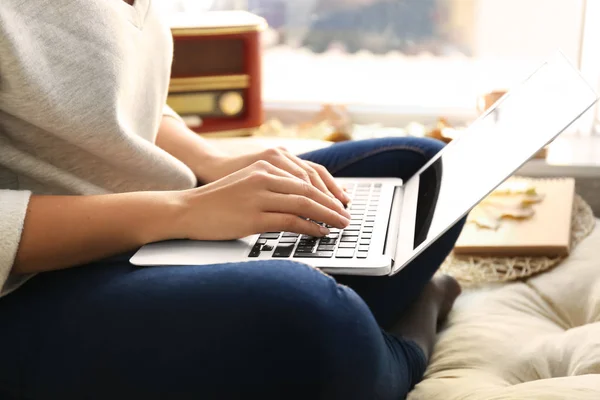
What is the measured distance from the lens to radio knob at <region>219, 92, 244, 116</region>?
81.0 inches

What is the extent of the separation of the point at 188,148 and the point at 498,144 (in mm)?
468

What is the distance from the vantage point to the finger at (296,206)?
2.98ft

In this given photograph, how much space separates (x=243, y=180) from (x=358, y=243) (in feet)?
0.50

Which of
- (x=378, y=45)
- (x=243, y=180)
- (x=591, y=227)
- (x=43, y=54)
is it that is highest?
(x=43, y=54)

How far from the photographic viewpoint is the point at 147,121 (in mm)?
1124

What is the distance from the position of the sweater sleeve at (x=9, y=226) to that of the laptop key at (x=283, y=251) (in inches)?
10.9

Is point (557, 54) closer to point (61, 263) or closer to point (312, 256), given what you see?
point (312, 256)

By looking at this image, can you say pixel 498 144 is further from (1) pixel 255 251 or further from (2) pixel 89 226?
(2) pixel 89 226

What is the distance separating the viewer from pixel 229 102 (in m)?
2.06

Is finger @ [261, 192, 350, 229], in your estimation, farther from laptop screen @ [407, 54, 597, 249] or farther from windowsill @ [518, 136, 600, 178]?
windowsill @ [518, 136, 600, 178]

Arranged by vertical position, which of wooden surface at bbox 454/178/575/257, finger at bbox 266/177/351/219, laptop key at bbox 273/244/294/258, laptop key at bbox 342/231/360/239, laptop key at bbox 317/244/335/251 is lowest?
wooden surface at bbox 454/178/575/257

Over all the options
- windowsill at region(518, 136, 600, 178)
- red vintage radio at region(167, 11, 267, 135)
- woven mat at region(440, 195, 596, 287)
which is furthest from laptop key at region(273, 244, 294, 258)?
red vintage radio at region(167, 11, 267, 135)

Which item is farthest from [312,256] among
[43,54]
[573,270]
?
[573,270]

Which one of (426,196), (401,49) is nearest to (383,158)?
(426,196)
